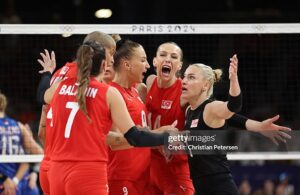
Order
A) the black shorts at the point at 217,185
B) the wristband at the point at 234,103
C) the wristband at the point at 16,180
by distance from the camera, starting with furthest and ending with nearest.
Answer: the wristband at the point at 16,180, the black shorts at the point at 217,185, the wristband at the point at 234,103

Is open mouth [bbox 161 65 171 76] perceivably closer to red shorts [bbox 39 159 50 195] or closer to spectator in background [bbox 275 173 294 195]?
red shorts [bbox 39 159 50 195]

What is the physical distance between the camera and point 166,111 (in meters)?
7.84

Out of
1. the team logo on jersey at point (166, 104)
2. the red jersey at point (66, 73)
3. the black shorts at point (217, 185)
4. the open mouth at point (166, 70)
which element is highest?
the open mouth at point (166, 70)

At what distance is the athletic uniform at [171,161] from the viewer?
305 inches

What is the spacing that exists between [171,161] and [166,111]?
55 cm

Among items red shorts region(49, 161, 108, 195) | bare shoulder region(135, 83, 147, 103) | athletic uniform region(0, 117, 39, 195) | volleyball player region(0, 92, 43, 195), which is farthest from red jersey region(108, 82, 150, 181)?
athletic uniform region(0, 117, 39, 195)

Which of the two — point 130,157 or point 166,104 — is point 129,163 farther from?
point 166,104

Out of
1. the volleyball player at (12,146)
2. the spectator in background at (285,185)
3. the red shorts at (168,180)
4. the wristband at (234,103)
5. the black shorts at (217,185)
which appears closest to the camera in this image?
A: the wristband at (234,103)

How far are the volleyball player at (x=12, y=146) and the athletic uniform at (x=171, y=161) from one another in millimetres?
2677

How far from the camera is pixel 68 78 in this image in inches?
244

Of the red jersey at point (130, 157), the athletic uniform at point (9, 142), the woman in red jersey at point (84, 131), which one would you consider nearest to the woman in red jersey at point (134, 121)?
the red jersey at point (130, 157)

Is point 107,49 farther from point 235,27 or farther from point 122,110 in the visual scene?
point 235,27

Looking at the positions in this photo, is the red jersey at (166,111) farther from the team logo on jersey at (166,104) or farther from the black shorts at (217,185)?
the black shorts at (217,185)
